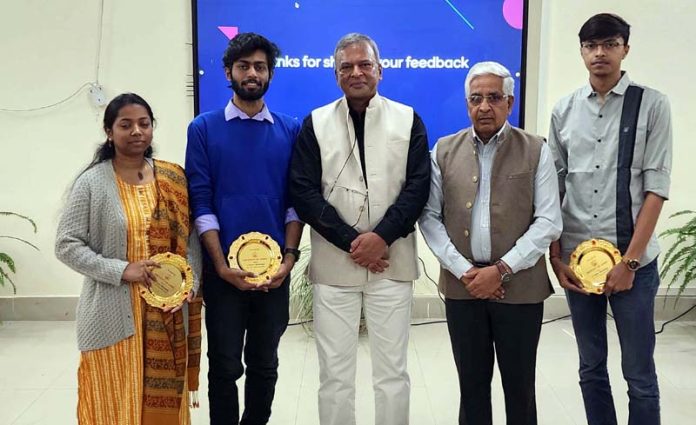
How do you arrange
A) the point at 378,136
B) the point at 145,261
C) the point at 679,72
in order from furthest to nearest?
the point at 679,72 → the point at 378,136 → the point at 145,261

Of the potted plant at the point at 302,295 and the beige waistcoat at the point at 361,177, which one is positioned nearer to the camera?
the beige waistcoat at the point at 361,177

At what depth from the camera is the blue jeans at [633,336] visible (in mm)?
2100

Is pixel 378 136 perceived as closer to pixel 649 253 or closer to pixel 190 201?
pixel 190 201

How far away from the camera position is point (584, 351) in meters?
2.24

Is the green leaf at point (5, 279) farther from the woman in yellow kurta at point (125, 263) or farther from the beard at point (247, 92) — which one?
the beard at point (247, 92)

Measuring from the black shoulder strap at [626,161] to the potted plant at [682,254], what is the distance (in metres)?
1.85

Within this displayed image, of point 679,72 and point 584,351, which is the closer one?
point 584,351

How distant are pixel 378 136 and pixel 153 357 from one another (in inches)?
41.5

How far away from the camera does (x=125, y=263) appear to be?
1.98 meters

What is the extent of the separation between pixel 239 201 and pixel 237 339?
0.49 m

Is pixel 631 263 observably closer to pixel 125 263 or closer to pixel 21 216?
pixel 125 263

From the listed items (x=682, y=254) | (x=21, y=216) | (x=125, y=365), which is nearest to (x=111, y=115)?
(x=125, y=365)

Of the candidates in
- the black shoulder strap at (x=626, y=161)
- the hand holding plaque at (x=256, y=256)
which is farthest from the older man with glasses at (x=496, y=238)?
the hand holding plaque at (x=256, y=256)

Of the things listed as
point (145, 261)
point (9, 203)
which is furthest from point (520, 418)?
point (9, 203)
